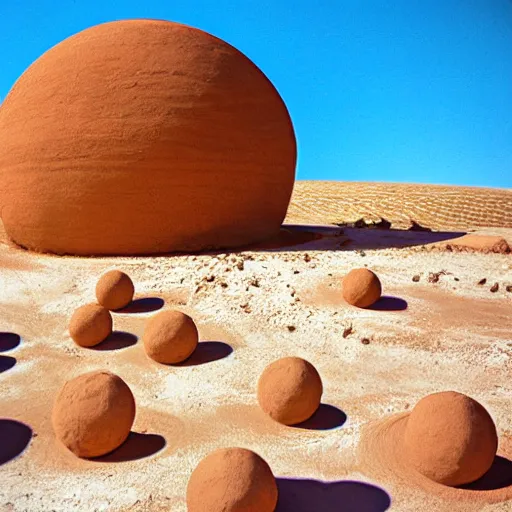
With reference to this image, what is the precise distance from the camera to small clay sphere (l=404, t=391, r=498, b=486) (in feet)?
10.7

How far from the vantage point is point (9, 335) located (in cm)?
621

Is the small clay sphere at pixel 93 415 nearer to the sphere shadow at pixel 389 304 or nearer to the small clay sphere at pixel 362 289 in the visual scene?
the small clay sphere at pixel 362 289

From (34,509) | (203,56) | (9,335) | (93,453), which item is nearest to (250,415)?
(93,453)

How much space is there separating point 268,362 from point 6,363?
278cm

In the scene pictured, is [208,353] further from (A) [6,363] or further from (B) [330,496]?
(B) [330,496]

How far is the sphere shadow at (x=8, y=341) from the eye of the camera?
594cm

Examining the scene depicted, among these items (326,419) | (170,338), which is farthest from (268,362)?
(326,419)

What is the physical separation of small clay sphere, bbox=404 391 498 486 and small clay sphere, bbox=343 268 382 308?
2.92m

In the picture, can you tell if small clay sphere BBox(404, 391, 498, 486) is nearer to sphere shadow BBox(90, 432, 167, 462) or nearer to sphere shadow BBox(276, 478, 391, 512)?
sphere shadow BBox(276, 478, 391, 512)

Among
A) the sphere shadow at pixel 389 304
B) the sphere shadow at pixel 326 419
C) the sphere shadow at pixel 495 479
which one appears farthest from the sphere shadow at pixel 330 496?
the sphere shadow at pixel 389 304

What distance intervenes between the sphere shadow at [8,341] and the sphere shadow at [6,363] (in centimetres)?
24

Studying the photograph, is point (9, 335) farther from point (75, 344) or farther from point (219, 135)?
point (219, 135)

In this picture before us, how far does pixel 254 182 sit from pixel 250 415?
18.1 ft

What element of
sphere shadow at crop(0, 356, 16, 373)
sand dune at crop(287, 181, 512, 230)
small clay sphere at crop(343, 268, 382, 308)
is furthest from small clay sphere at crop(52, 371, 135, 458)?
sand dune at crop(287, 181, 512, 230)
